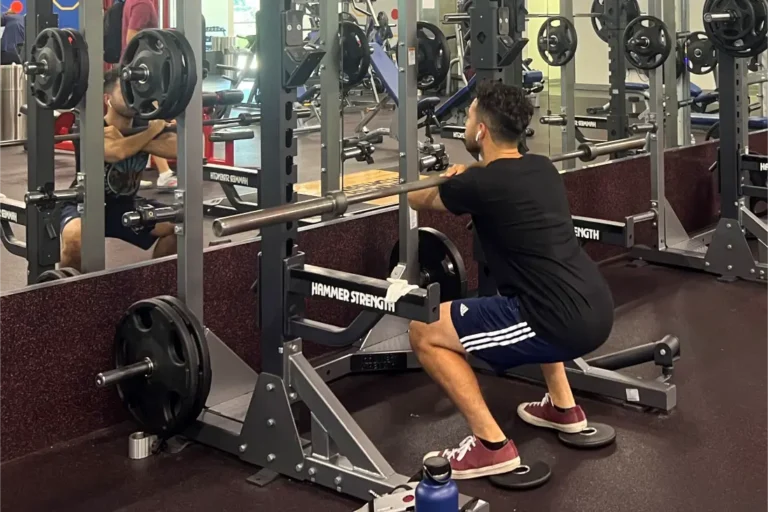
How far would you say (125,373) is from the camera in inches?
104

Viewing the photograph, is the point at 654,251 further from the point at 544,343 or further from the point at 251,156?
the point at 251,156

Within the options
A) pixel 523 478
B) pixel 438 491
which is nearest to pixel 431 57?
pixel 523 478

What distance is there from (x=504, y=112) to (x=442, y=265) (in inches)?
36.9

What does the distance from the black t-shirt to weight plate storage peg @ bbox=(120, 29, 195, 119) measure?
2.63ft

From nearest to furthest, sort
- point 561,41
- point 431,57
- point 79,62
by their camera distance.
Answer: point 79,62 < point 431,57 < point 561,41

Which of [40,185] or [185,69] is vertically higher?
[185,69]

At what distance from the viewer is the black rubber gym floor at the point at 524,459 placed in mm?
2451

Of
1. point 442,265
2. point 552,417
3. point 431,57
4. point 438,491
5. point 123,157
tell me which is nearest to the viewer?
point 438,491

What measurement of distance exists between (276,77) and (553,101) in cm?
505

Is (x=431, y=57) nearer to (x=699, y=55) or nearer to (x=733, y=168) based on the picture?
(x=733, y=168)

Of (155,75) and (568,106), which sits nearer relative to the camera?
(155,75)

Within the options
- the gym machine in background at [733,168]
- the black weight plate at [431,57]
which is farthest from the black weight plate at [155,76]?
the gym machine in background at [733,168]

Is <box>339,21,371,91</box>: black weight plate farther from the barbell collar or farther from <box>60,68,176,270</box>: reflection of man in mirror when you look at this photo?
the barbell collar

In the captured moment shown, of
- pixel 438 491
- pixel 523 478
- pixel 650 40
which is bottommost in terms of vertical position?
pixel 523 478
